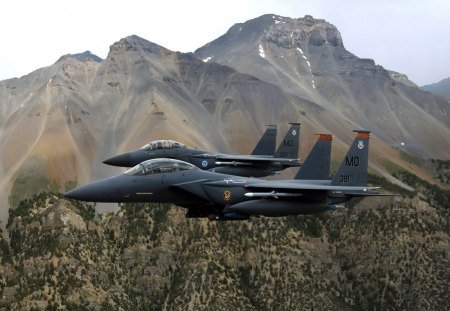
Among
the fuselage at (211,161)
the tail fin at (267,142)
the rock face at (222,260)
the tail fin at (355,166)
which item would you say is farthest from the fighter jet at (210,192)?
the rock face at (222,260)

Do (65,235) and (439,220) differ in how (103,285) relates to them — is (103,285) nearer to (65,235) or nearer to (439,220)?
(65,235)

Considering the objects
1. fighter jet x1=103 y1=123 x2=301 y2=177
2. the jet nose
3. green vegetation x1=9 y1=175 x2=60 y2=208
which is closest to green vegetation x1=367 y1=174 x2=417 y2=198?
green vegetation x1=9 y1=175 x2=60 y2=208

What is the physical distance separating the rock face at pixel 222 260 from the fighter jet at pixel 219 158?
64418mm

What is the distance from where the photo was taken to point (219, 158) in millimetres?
60312

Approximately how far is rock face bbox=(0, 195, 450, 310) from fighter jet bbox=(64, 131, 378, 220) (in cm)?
8341

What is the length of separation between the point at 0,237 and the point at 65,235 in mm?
17747

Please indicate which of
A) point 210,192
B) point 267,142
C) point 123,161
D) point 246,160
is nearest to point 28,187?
point 267,142

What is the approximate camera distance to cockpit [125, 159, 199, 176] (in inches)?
1612

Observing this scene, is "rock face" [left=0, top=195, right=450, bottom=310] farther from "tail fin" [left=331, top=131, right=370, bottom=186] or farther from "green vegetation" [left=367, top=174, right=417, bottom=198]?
"tail fin" [left=331, top=131, right=370, bottom=186]

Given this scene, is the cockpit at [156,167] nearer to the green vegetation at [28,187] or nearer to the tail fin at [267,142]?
the tail fin at [267,142]

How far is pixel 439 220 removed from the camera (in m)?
156

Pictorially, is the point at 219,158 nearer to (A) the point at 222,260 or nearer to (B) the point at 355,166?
(B) the point at 355,166

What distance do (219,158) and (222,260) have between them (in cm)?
8247

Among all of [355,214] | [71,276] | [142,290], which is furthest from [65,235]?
[355,214]
